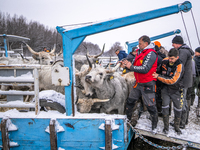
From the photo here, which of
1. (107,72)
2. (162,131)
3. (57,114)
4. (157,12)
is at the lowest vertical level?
(162,131)

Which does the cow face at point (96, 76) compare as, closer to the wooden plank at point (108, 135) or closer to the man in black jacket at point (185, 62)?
the wooden plank at point (108, 135)

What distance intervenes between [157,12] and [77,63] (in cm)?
512

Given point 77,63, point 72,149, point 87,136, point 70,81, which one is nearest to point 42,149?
point 72,149

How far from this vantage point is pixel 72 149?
9.28 feet

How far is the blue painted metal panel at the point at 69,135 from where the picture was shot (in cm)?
276

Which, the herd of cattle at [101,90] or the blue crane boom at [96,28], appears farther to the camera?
the herd of cattle at [101,90]

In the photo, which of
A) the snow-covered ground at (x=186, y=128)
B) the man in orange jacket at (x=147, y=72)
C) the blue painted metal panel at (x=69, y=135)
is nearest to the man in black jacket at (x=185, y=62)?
the snow-covered ground at (x=186, y=128)

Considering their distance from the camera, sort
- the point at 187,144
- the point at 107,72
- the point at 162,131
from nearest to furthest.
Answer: the point at 187,144 < the point at 162,131 < the point at 107,72

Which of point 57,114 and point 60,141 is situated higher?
point 57,114

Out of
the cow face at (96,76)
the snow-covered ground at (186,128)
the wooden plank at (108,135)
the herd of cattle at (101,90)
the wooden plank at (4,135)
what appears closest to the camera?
the wooden plank at (108,135)

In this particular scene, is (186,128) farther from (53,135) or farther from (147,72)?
(53,135)

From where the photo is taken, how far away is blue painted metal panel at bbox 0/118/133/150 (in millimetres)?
2758

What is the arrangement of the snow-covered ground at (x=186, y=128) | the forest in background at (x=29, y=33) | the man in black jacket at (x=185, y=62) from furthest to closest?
1. the forest in background at (x=29, y=33)
2. the man in black jacket at (x=185, y=62)
3. the snow-covered ground at (x=186, y=128)

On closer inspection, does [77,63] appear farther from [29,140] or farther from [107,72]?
[29,140]
